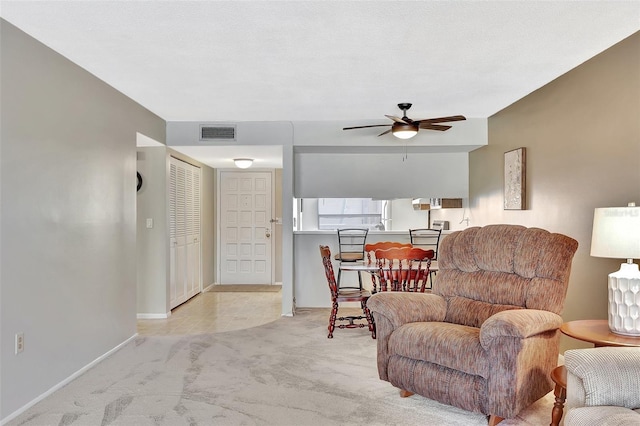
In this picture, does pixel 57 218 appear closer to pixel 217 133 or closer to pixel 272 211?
pixel 217 133

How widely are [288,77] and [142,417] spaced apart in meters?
2.61

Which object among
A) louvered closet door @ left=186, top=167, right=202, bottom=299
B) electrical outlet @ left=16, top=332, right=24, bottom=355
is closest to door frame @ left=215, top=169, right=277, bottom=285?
louvered closet door @ left=186, top=167, right=202, bottom=299

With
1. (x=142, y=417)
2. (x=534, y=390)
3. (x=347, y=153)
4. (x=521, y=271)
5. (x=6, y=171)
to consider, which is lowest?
(x=142, y=417)

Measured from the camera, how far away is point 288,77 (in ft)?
12.6

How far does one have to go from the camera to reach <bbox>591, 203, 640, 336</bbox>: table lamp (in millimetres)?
2379

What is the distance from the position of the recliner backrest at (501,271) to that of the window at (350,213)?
3.14 meters

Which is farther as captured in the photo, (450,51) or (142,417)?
(450,51)

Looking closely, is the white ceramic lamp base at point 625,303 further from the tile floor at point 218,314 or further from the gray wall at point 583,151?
the tile floor at point 218,314

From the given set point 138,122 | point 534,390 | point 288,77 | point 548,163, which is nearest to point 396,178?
point 548,163

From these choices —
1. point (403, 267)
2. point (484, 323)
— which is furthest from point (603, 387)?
point (403, 267)

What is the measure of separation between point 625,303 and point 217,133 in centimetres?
434

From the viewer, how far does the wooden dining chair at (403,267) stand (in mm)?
4238

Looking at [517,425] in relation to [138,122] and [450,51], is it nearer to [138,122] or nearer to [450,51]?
[450,51]

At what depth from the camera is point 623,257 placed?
94.6 inches
